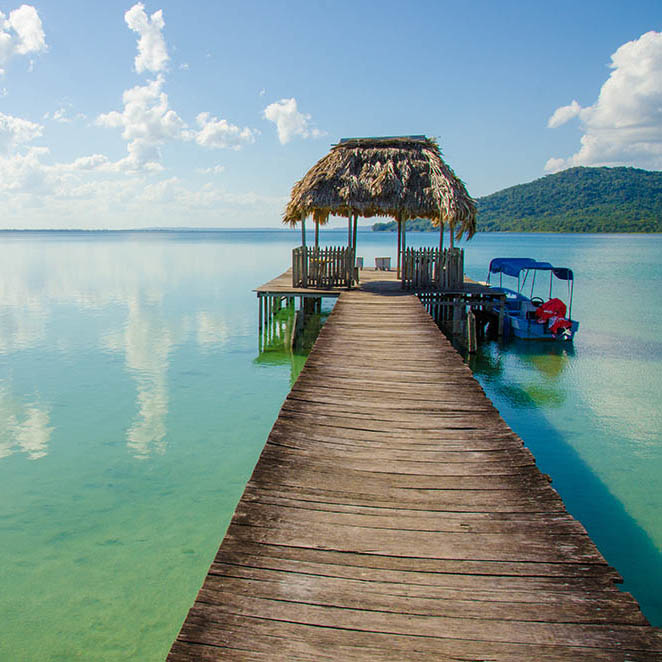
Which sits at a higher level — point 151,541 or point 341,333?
point 341,333

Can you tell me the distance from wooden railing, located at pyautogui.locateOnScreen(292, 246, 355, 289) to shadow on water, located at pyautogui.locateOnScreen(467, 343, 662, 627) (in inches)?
173

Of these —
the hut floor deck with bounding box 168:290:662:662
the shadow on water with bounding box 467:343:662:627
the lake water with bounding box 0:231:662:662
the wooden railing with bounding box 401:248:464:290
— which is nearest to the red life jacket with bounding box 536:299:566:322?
the lake water with bounding box 0:231:662:662

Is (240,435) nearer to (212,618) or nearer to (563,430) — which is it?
(563,430)

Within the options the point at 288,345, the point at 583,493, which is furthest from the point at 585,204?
the point at 583,493

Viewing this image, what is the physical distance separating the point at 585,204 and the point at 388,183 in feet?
475

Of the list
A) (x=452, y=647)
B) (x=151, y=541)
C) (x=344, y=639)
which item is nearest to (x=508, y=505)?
(x=452, y=647)

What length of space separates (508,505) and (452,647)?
4.53 ft

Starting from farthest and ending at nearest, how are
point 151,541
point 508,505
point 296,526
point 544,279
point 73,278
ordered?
point 544,279 < point 73,278 < point 151,541 < point 508,505 < point 296,526

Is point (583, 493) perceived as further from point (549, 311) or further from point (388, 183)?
point (549, 311)

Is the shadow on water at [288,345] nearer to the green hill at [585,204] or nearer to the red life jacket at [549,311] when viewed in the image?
the red life jacket at [549,311]

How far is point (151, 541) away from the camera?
561 cm

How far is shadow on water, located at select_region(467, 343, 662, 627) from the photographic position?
4.98 metres

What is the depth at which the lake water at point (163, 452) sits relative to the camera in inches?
186

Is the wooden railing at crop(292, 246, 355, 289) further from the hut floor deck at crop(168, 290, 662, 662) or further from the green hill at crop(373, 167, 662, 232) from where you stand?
the green hill at crop(373, 167, 662, 232)
